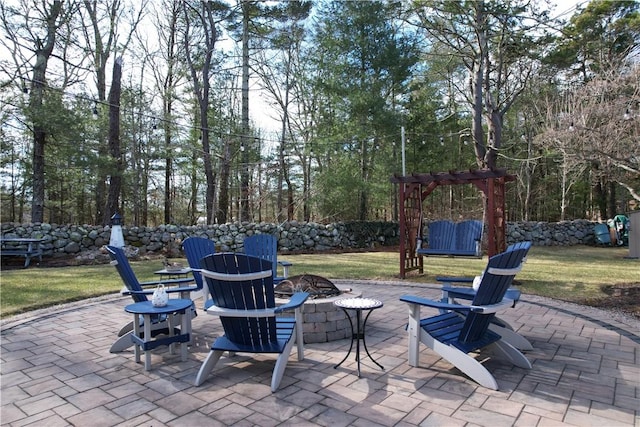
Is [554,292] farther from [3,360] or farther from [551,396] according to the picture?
[3,360]

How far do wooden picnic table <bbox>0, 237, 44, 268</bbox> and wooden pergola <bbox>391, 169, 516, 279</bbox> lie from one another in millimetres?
7952

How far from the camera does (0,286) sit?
5.94 m

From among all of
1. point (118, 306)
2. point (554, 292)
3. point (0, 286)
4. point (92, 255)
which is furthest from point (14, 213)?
point (554, 292)

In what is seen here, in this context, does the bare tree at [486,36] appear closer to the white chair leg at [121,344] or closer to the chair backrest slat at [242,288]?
the chair backrest slat at [242,288]

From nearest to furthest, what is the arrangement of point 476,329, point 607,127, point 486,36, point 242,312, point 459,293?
point 242,312
point 476,329
point 459,293
point 607,127
point 486,36

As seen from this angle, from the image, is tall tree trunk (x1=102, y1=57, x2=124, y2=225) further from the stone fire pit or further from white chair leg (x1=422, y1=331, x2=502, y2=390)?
white chair leg (x1=422, y1=331, x2=502, y2=390)

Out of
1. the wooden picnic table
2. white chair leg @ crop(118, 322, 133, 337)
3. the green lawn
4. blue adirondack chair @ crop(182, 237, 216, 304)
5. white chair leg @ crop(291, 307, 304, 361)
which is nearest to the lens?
white chair leg @ crop(291, 307, 304, 361)

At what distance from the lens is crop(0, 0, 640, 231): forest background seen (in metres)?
10.6

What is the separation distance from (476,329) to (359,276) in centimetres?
445

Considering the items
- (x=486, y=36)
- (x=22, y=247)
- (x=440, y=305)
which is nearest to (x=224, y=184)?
(x=22, y=247)

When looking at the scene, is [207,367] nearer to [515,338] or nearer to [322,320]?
[322,320]

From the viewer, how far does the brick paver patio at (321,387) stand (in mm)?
2070

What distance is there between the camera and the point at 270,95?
16.5m

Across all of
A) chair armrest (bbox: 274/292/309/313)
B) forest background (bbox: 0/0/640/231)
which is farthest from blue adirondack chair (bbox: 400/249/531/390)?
forest background (bbox: 0/0/640/231)
